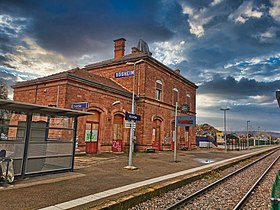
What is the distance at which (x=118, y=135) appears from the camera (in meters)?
20.0

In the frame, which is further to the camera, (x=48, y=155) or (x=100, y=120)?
(x=100, y=120)

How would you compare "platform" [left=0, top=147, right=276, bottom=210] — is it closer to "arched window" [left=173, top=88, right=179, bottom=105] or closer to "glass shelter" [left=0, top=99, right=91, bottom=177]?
"glass shelter" [left=0, top=99, right=91, bottom=177]

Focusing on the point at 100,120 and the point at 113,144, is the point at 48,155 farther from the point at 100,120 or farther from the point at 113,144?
the point at 113,144

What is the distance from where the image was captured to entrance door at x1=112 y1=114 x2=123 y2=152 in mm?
19281

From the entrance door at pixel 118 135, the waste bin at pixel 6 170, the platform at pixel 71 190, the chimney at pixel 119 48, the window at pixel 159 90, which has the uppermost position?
the chimney at pixel 119 48

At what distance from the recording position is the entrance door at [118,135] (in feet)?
63.3

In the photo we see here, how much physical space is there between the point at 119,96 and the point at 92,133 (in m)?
4.35

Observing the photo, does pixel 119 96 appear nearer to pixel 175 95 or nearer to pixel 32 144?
pixel 175 95

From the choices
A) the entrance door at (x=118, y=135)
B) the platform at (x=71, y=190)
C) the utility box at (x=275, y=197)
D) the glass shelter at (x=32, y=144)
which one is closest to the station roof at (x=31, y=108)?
the glass shelter at (x=32, y=144)

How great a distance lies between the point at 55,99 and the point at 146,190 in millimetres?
11258

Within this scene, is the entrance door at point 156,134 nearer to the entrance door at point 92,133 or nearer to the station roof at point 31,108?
the entrance door at point 92,133

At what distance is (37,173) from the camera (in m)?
8.57

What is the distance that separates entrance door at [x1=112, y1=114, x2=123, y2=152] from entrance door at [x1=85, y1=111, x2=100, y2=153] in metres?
2.05

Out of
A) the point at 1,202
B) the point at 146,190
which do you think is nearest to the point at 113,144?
the point at 146,190
